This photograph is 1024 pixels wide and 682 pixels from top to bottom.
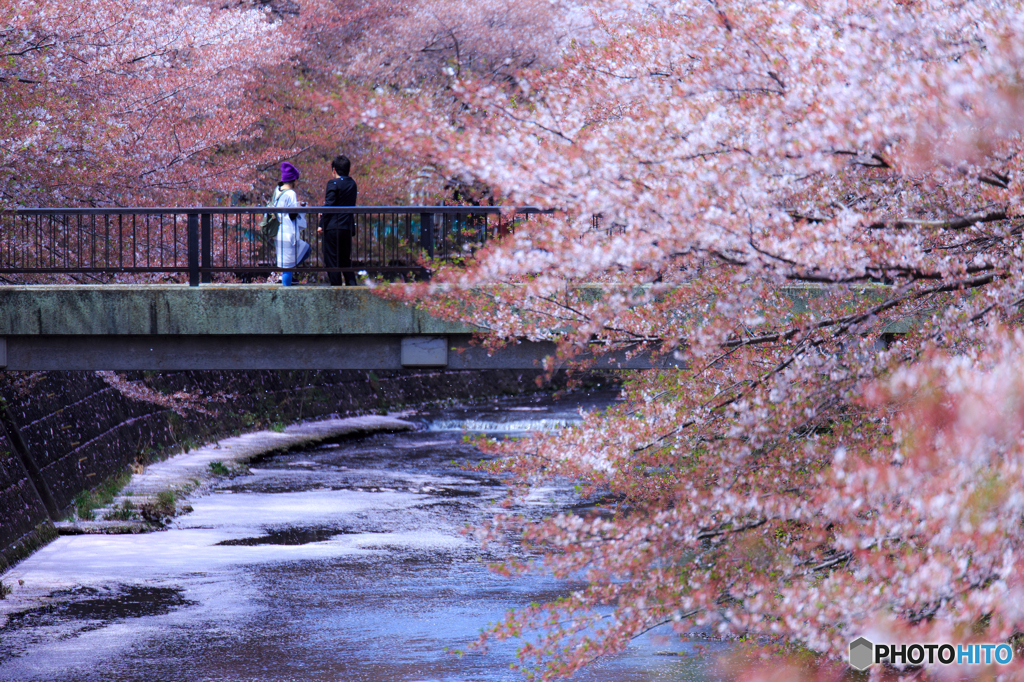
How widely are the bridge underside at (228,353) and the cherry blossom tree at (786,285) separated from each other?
4.91m

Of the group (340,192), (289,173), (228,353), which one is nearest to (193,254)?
(228,353)

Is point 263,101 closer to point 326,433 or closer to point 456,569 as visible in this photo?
point 326,433

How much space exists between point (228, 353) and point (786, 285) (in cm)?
842

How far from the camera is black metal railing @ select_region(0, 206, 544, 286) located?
44.1 feet

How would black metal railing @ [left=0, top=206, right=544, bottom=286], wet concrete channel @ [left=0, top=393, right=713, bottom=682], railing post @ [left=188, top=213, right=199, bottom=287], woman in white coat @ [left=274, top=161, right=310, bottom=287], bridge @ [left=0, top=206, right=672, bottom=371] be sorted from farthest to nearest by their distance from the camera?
woman in white coat @ [left=274, top=161, right=310, bottom=287] < railing post @ [left=188, top=213, right=199, bottom=287] < bridge @ [left=0, top=206, right=672, bottom=371] < black metal railing @ [left=0, top=206, right=544, bottom=286] < wet concrete channel @ [left=0, top=393, right=713, bottom=682]

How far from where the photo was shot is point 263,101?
2544 cm

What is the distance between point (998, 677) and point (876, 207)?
3729 mm

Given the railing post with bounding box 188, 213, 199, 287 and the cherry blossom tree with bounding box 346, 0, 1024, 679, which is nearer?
the cherry blossom tree with bounding box 346, 0, 1024, 679

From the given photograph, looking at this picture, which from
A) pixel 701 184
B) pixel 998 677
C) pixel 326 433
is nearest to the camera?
pixel 998 677

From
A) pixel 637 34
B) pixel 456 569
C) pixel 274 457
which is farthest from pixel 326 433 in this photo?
pixel 637 34

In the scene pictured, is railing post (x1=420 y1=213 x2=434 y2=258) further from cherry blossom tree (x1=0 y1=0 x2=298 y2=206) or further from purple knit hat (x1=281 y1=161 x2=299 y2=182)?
cherry blossom tree (x1=0 y1=0 x2=298 y2=206)

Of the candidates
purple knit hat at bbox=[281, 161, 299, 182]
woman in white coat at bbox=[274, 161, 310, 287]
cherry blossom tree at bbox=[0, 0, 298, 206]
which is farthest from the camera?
cherry blossom tree at bbox=[0, 0, 298, 206]

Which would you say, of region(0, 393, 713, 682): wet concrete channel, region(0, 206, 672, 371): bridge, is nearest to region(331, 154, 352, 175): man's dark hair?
region(0, 206, 672, 371): bridge

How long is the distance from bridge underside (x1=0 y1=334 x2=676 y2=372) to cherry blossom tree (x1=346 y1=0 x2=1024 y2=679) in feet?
16.1
